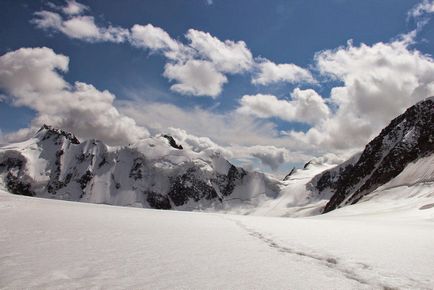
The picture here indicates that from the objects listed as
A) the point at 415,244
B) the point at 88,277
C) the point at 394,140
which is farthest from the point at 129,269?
the point at 394,140

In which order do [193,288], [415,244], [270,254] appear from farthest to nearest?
[415,244] < [270,254] < [193,288]

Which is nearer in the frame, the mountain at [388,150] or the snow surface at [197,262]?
the snow surface at [197,262]

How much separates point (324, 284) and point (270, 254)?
3.08 meters

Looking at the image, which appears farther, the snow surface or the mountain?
the mountain

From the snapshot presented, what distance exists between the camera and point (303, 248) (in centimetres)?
1101

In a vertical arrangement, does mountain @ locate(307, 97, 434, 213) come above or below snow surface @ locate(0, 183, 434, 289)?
above

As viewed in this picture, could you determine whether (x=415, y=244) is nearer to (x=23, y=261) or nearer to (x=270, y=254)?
(x=270, y=254)

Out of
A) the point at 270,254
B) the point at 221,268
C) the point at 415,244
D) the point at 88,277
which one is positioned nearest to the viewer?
the point at 88,277

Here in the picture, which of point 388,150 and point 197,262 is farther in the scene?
point 388,150

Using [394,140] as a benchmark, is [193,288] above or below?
below

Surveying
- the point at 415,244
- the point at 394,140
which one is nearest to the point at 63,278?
the point at 415,244

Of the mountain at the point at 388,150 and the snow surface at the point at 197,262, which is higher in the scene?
the mountain at the point at 388,150

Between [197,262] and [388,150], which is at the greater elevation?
[388,150]

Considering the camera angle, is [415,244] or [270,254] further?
[415,244]
